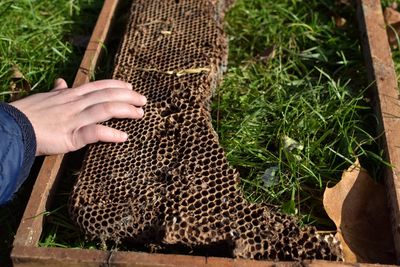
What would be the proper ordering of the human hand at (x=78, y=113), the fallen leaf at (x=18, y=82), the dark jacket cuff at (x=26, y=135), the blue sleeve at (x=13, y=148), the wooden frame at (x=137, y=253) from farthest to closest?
the fallen leaf at (x=18, y=82) < the human hand at (x=78, y=113) < the dark jacket cuff at (x=26, y=135) < the blue sleeve at (x=13, y=148) < the wooden frame at (x=137, y=253)

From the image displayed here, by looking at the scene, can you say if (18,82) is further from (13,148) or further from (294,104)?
(294,104)

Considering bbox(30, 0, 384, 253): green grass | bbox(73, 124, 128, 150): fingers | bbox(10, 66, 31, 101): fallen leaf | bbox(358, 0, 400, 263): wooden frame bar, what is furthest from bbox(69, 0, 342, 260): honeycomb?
bbox(10, 66, 31, 101): fallen leaf

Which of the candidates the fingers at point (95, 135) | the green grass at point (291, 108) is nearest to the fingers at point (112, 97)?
the fingers at point (95, 135)

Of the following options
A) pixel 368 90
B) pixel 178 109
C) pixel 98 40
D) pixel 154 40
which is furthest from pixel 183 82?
pixel 368 90

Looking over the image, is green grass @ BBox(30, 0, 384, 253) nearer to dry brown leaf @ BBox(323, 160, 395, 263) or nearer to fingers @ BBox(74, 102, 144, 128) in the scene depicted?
dry brown leaf @ BBox(323, 160, 395, 263)

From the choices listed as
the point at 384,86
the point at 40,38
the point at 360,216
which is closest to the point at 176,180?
the point at 360,216

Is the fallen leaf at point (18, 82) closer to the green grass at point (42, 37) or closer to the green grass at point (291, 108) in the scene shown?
the green grass at point (42, 37)

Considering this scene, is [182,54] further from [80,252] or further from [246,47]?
[80,252]
